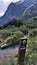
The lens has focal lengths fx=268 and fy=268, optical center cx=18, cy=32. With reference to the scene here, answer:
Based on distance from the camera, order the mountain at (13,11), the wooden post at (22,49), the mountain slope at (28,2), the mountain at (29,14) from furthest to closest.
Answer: the mountain slope at (28,2) → the mountain at (13,11) → the mountain at (29,14) → the wooden post at (22,49)

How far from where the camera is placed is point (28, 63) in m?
14.5

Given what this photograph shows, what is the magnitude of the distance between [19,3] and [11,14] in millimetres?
7151

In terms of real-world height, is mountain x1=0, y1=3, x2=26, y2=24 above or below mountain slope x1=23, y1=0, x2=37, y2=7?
below

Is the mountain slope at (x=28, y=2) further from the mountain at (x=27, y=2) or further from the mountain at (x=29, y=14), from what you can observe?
the mountain at (x=29, y=14)

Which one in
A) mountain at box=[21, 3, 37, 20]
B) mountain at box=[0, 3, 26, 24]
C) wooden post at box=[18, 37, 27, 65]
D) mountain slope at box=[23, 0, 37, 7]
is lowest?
wooden post at box=[18, 37, 27, 65]

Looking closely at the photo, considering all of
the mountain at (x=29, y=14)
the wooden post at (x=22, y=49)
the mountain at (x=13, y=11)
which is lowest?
the wooden post at (x=22, y=49)

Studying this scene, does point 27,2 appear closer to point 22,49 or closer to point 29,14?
point 29,14

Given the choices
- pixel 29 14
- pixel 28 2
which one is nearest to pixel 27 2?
pixel 28 2

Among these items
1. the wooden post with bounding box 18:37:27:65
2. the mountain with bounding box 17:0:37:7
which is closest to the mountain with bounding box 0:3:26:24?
the mountain with bounding box 17:0:37:7

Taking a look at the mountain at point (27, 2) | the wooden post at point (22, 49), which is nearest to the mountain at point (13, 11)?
the mountain at point (27, 2)

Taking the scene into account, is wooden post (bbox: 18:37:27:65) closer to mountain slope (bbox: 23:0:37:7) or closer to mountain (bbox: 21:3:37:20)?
mountain (bbox: 21:3:37:20)

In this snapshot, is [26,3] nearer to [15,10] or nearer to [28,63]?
[15,10]

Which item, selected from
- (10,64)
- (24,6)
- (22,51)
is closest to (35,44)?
(22,51)


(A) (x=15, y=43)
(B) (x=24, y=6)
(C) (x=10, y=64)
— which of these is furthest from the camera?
(B) (x=24, y=6)
